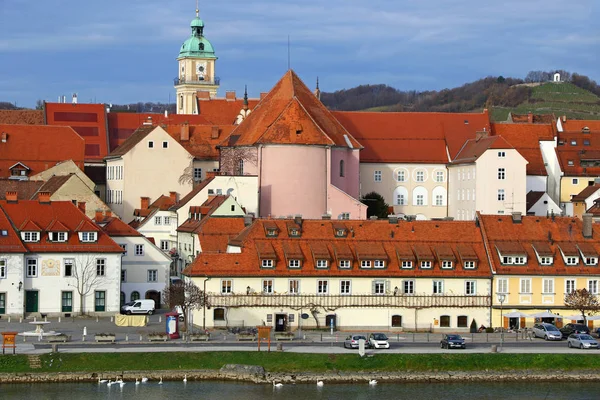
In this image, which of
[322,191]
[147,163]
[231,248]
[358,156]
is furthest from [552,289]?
[147,163]

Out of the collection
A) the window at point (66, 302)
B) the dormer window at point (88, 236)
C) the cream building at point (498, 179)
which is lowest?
the window at point (66, 302)

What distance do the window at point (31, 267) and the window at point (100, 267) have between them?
12.3ft

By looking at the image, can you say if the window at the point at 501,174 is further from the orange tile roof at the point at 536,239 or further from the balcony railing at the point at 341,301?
the balcony railing at the point at 341,301

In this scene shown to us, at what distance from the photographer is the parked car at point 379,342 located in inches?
2687

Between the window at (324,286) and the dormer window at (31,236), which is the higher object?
the dormer window at (31,236)

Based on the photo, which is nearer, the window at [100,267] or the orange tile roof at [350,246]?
the orange tile roof at [350,246]

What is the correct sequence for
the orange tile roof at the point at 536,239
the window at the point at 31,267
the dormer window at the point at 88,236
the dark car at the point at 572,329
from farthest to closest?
1. the dormer window at the point at 88,236
2. the window at the point at 31,267
3. the orange tile roof at the point at 536,239
4. the dark car at the point at 572,329

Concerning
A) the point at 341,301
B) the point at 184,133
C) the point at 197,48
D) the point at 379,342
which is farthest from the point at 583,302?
the point at 197,48

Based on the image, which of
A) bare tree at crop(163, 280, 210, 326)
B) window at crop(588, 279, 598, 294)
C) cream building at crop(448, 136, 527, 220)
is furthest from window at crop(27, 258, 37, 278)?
Result: cream building at crop(448, 136, 527, 220)

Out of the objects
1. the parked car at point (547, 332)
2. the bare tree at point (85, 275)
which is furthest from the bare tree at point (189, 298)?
the parked car at point (547, 332)

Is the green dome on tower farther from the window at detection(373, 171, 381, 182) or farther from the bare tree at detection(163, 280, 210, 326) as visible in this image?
the bare tree at detection(163, 280, 210, 326)

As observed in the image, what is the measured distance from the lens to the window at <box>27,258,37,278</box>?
8131 cm

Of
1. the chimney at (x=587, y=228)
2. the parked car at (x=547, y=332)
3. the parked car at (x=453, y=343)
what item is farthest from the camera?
the chimney at (x=587, y=228)

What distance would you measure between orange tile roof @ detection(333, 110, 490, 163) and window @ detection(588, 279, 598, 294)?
47.9 meters
